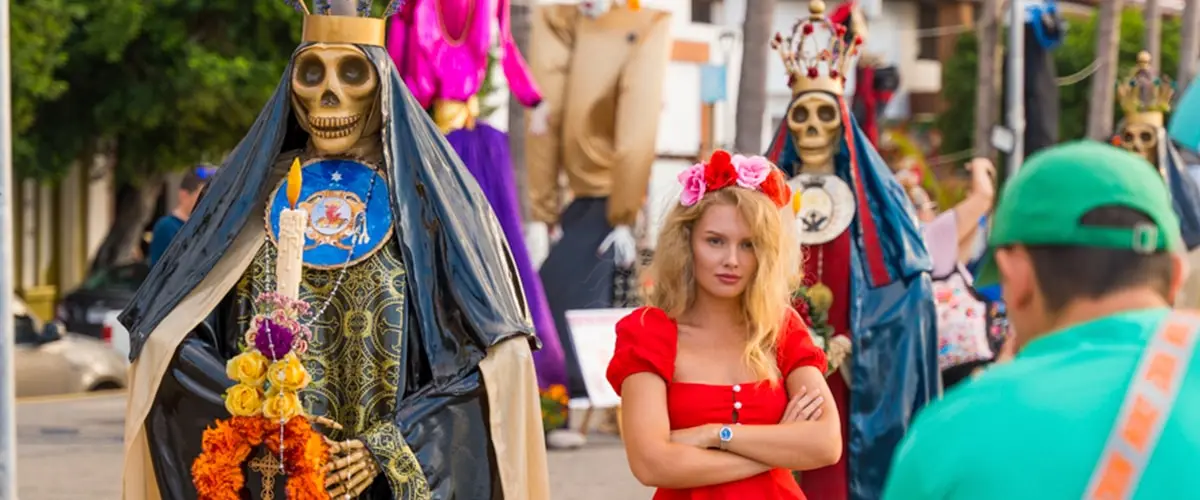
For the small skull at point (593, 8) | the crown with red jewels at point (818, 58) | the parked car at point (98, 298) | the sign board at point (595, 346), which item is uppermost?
the small skull at point (593, 8)

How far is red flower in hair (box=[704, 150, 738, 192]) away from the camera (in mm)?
4980

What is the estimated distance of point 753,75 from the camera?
1342 centimetres

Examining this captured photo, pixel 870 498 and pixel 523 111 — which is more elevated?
pixel 523 111

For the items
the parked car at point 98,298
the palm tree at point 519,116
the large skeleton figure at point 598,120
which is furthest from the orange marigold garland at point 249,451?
the parked car at point 98,298

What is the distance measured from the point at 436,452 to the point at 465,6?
18.6ft

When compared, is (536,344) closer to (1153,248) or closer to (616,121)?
(1153,248)

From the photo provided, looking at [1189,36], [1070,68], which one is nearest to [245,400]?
[1189,36]

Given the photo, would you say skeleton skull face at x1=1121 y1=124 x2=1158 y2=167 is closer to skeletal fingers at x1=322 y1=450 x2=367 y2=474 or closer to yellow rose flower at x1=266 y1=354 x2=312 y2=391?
skeletal fingers at x1=322 y1=450 x2=367 y2=474

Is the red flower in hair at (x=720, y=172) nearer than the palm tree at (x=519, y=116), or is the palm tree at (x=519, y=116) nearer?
the red flower in hair at (x=720, y=172)

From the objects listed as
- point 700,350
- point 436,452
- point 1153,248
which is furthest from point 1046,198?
point 436,452

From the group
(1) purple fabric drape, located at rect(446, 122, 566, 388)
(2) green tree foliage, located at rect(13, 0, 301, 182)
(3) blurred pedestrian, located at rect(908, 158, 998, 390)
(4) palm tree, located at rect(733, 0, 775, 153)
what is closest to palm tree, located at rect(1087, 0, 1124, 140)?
(2) green tree foliage, located at rect(13, 0, 301, 182)

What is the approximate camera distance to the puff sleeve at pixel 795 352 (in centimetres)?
489

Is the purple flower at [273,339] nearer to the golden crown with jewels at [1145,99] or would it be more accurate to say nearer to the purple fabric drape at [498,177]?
the purple fabric drape at [498,177]

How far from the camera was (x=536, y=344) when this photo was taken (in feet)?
17.7
